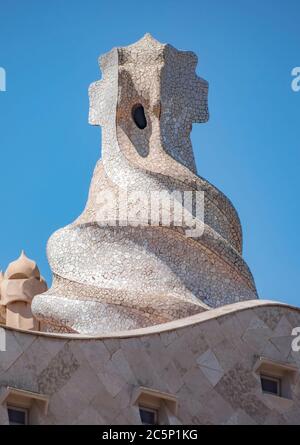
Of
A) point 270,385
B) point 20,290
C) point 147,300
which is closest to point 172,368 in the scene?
point 270,385

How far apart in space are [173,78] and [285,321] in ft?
16.9

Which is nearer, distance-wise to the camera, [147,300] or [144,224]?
[147,300]

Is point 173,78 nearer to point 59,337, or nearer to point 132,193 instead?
point 132,193

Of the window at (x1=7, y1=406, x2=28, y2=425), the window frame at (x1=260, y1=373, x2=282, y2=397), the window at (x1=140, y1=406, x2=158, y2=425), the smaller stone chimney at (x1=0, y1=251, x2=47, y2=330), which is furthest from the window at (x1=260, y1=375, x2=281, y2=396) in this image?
the smaller stone chimney at (x1=0, y1=251, x2=47, y2=330)

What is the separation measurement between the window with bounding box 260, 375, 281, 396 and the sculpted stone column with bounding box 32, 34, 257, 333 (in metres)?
2.22

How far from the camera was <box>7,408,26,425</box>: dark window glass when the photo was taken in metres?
13.4

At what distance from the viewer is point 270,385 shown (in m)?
15.0

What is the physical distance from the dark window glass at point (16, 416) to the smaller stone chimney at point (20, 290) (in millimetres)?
6850

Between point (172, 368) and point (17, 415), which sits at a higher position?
point (172, 368)

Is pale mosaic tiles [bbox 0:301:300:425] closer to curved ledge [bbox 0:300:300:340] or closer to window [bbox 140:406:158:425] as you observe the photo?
curved ledge [bbox 0:300:300:340]

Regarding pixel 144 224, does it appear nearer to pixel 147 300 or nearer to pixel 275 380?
pixel 147 300

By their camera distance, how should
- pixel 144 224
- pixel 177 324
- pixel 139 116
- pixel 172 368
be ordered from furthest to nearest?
pixel 139 116, pixel 144 224, pixel 177 324, pixel 172 368

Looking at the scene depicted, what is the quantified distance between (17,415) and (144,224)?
4.74m

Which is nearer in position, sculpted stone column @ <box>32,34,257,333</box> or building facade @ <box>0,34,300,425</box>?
building facade @ <box>0,34,300,425</box>
